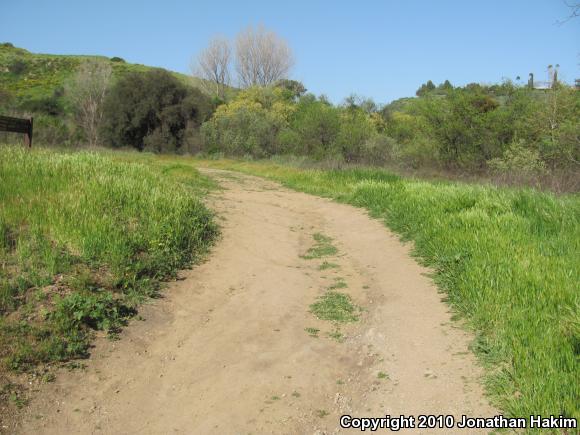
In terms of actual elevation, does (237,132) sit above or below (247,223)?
above

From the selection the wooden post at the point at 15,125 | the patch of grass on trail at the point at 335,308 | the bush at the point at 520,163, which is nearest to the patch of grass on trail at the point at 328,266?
the patch of grass on trail at the point at 335,308

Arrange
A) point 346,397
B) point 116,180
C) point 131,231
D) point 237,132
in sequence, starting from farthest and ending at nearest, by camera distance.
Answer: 1. point 237,132
2. point 116,180
3. point 131,231
4. point 346,397

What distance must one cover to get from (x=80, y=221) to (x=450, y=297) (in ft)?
13.2

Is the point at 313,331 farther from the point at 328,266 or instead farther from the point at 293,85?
the point at 293,85

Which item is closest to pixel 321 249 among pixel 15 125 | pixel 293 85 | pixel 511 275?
pixel 511 275

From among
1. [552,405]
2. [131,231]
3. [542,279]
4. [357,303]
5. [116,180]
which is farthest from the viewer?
[116,180]

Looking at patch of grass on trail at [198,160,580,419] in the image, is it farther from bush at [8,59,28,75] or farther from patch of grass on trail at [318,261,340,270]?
bush at [8,59,28,75]

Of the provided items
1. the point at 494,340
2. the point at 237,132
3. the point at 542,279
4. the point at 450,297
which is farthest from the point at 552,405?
the point at 237,132

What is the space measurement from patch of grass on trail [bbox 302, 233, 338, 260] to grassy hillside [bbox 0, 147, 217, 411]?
1.47m

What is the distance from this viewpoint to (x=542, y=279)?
15.5 ft

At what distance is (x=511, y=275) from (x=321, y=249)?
3433 mm

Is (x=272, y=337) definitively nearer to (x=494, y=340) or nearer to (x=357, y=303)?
(x=357, y=303)

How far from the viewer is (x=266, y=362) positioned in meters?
4.29

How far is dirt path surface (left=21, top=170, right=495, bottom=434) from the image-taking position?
356 centimetres
